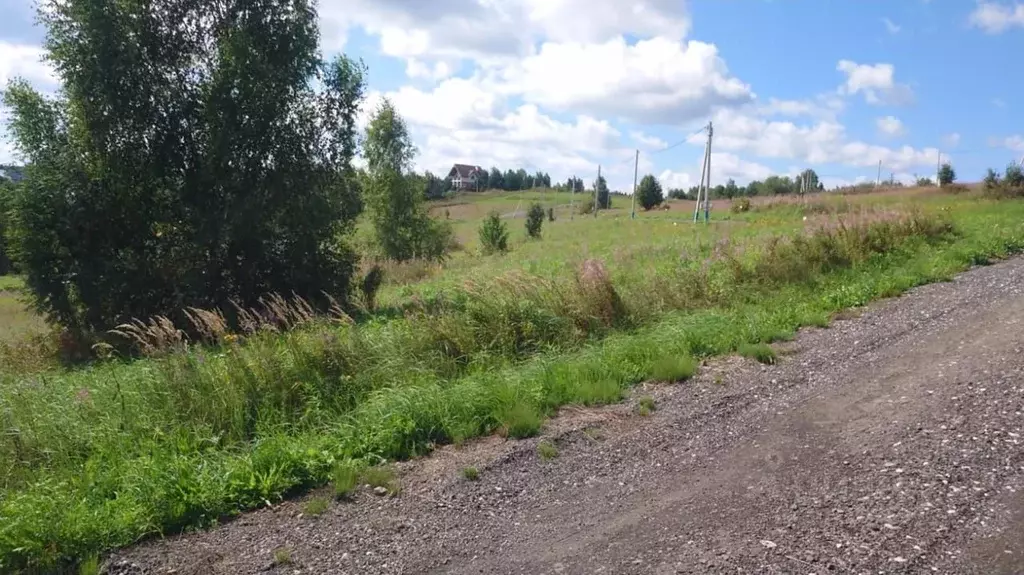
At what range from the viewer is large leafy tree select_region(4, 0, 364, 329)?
14973 mm

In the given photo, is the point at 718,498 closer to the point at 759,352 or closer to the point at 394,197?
the point at 759,352

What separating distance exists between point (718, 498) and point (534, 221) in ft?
140

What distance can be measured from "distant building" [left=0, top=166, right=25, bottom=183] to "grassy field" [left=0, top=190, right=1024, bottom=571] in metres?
10.6

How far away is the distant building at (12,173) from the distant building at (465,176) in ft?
373

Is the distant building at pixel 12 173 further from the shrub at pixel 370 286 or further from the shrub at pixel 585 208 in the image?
the shrub at pixel 585 208

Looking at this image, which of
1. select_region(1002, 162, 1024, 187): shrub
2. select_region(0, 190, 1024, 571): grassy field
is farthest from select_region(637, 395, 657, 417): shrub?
select_region(1002, 162, 1024, 187): shrub

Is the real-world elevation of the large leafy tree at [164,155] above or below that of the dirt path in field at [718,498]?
above

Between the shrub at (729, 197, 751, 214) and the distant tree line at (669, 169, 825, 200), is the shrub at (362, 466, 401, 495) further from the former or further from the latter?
the distant tree line at (669, 169, 825, 200)

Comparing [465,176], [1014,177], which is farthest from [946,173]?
[465,176]

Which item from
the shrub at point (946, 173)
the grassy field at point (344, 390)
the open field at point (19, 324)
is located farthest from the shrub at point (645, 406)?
the shrub at point (946, 173)

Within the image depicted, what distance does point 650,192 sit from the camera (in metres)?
64.3

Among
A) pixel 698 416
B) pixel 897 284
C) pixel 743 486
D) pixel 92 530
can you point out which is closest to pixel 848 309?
pixel 897 284

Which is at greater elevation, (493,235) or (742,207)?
(742,207)

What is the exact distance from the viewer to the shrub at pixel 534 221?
4528cm
